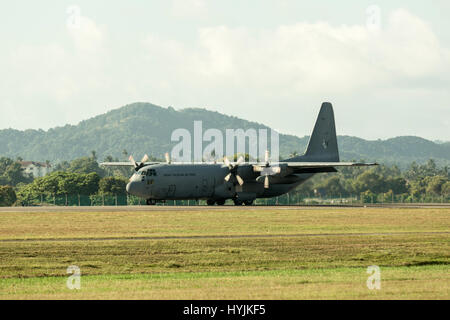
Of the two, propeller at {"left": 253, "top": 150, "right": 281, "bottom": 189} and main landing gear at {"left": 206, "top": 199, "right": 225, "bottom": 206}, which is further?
main landing gear at {"left": 206, "top": 199, "right": 225, "bottom": 206}

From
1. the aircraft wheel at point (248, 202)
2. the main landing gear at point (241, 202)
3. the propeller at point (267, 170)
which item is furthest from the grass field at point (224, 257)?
the aircraft wheel at point (248, 202)

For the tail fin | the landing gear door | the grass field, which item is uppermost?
the tail fin

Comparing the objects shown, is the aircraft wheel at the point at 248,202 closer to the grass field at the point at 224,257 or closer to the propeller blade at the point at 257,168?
the propeller blade at the point at 257,168

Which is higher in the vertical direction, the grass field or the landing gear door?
the landing gear door

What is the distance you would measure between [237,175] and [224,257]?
43216mm

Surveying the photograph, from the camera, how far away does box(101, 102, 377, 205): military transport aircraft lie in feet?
227

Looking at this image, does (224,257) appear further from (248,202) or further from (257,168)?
(248,202)

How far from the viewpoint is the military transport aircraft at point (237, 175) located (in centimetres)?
6931

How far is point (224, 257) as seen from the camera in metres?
30.6

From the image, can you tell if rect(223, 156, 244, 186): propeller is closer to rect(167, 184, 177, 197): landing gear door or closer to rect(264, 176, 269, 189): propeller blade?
rect(264, 176, 269, 189): propeller blade

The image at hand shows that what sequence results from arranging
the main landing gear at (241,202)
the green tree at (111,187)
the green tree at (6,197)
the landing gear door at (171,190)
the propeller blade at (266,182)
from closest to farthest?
the landing gear door at (171,190) → the propeller blade at (266,182) → the main landing gear at (241,202) → the green tree at (6,197) → the green tree at (111,187)

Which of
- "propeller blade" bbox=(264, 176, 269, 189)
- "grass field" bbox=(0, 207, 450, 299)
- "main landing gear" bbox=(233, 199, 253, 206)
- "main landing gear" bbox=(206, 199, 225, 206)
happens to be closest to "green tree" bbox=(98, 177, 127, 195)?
"main landing gear" bbox=(206, 199, 225, 206)

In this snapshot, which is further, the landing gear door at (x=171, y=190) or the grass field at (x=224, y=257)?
the landing gear door at (x=171, y=190)
